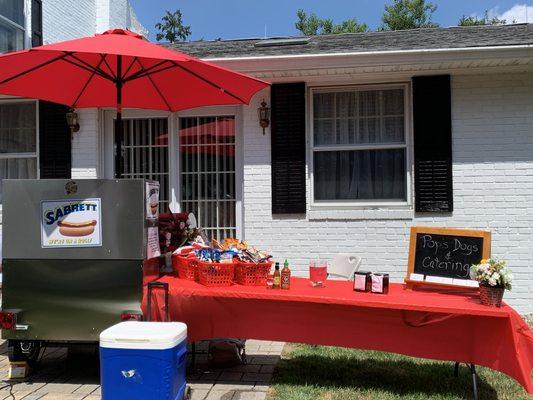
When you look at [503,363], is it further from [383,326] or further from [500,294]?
[383,326]

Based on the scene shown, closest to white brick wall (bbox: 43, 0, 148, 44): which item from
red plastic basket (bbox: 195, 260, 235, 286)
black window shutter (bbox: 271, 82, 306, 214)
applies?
black window shutter (bbox: 271, 82, 306, 214)

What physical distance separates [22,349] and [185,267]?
1.46m

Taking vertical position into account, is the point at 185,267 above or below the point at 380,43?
below

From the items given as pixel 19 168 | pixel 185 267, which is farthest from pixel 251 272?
pixel 19 168

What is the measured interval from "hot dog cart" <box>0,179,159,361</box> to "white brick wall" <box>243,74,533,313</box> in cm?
300

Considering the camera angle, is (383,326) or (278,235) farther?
(278,235)

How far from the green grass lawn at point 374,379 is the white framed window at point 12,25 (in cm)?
695

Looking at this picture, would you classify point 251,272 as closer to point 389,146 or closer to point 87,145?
point 389,146

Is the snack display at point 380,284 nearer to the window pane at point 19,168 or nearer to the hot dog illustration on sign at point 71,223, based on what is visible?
the hot dog illustration on sign at point 71,223

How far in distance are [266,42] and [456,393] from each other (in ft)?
18.4

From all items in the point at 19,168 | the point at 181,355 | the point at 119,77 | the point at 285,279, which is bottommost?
the point at 181,355

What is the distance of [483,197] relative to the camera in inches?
242

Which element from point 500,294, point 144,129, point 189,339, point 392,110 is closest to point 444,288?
point 500,294

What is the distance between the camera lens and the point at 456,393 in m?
3.90
